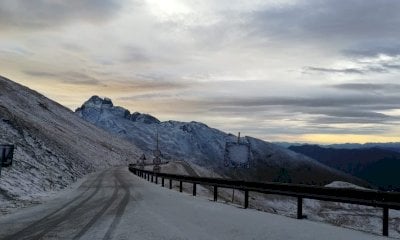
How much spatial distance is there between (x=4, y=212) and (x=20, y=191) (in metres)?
8.67

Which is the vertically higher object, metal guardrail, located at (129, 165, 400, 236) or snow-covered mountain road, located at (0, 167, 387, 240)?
metal guardrail, located at (129, 165, 400, 236)

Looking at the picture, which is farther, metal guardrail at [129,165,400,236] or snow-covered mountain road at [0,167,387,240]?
metal guardrail at [129,165,400,236]

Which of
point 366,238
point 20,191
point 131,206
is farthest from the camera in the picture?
point 20,191

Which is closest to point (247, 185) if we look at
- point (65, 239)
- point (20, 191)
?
point (65, 239)

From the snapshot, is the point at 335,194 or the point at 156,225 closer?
the point at 156,225

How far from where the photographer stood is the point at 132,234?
37.9 feet

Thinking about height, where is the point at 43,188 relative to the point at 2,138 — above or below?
below

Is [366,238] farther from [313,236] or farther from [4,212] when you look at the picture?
[4,212]

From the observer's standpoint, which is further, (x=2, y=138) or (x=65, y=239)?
(x=2, y=138)

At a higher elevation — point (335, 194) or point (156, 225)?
point (335, 194)

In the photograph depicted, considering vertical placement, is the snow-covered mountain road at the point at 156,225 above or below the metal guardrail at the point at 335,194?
below

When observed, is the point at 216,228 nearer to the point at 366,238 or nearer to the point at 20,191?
the point at 366,238

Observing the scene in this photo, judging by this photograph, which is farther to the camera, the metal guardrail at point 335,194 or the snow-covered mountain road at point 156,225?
the metal guardrail at point 335,194

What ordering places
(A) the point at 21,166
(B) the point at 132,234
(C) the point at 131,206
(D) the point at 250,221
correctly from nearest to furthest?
1. (B) the point at 132,234
2. (D) the point at 250,221
3. (C) the point at 131,206
4. (A) the point at 21,166
